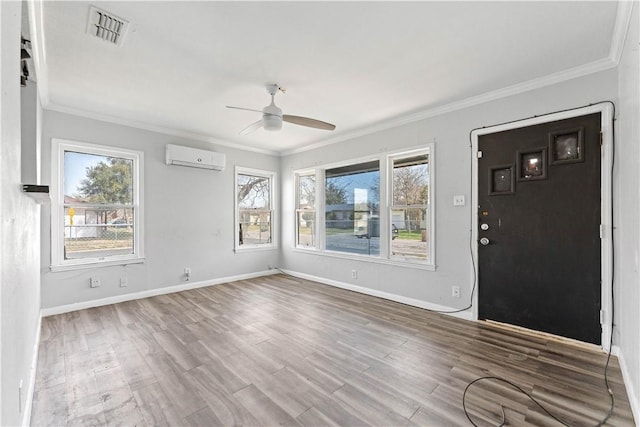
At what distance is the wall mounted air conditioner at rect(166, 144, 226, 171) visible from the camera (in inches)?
177

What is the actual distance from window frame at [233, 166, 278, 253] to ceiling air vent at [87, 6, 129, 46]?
10.7ft

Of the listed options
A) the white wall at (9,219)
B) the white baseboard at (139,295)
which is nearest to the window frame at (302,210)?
the white baseboard at (139,295)

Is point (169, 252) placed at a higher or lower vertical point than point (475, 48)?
lower

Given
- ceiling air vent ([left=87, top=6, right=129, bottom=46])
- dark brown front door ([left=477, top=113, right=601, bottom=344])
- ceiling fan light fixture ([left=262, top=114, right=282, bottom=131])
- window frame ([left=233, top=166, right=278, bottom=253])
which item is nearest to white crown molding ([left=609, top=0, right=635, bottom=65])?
dark brown front door ([left=477, top=113, right=601, bottom=344])

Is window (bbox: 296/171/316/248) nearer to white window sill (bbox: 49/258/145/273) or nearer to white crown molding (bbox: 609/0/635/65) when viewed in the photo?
white window sill (bbox: 49/258/145/273)

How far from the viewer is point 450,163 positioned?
363cm

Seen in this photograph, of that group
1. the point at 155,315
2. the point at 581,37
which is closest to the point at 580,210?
the point at 581,37

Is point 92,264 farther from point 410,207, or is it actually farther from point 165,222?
point 410,207

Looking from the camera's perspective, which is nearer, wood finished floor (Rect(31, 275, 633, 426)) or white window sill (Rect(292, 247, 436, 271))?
wood finished floor (Rect(31, 275, 633, 426))

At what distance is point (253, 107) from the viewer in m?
3.66

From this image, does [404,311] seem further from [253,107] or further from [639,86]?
[253,107]

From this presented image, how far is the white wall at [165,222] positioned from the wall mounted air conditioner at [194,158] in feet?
0.46

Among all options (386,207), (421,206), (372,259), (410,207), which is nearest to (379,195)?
(386,207)

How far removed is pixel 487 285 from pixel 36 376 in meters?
4.38
